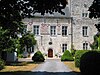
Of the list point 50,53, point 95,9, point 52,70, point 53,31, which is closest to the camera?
point 95,9

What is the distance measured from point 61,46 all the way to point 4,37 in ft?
97.2

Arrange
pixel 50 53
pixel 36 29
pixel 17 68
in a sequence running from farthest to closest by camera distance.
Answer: pixel 36 29 < pixel 50 53 < pixel 17 68

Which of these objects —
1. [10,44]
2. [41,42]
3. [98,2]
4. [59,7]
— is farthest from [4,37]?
[41,42]

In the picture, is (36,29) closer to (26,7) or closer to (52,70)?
(52,70)

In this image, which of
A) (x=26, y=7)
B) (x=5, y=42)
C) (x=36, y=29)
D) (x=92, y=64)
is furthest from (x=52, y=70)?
(x=36, y=29)

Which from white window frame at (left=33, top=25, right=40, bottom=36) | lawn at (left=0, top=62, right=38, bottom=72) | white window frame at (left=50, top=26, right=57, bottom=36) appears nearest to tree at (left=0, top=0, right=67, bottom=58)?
lawn at (left=0, top=62, right=38, bottom=72)

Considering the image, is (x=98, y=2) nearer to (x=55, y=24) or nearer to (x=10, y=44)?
(x=10, y=44)

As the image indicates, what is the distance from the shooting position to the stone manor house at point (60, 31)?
67938mm

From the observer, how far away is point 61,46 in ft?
224

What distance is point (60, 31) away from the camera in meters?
68.8

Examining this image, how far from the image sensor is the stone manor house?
67.9 m

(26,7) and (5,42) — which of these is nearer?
(26,7)

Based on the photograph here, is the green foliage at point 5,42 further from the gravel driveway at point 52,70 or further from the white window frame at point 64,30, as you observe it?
the white window frame at point 64,30

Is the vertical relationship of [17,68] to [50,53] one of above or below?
below
